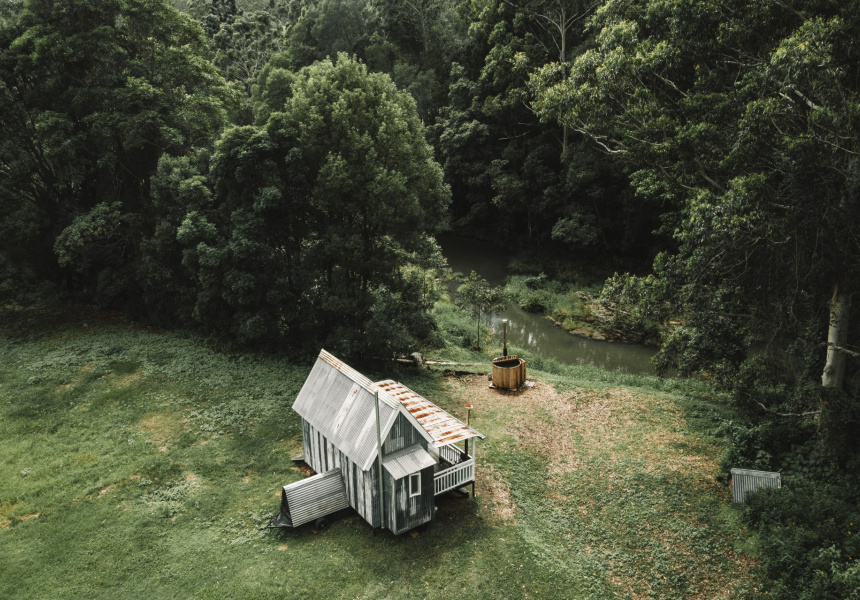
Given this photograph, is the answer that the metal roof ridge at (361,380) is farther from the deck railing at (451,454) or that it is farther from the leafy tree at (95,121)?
the leafy tree at (95,121)

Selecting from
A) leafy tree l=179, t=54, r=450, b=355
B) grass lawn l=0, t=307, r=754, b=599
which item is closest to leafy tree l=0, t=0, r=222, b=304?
leafy tree l=179, t=54, r=450, b=355

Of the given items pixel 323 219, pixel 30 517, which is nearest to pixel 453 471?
pixel 30 517

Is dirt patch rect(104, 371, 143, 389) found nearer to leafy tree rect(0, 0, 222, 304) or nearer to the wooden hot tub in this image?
leafy tree rect(0, 0, 222, 304)

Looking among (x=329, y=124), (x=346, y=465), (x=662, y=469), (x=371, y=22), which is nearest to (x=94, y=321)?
(x=329, y=124)

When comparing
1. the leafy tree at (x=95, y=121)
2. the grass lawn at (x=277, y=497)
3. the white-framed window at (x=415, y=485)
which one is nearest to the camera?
the grass lawn at (x=277, y=497)

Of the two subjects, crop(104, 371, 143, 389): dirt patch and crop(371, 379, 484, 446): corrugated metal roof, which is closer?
crop(371, 379, 484, 446): corrugated metal roof

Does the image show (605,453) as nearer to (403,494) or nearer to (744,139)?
(403,494)

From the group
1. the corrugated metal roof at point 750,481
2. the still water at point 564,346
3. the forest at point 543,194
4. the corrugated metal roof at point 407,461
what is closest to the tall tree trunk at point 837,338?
the forest at point 543,194
